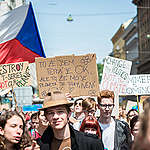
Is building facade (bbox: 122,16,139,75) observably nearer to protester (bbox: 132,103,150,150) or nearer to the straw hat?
the straw hat

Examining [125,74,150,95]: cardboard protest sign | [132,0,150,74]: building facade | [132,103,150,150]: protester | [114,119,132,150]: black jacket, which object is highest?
[132,0,150,74]: building facade

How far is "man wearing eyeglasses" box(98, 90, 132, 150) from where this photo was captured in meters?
4.29

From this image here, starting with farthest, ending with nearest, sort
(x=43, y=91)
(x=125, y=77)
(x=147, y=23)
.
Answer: (x=147, y=23) → (x=125, y=77) → (x=43, y=91)

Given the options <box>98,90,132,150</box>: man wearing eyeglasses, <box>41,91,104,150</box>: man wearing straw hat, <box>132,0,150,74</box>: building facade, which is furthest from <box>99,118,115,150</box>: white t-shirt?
<box>132,0,150,74</box>: building facade

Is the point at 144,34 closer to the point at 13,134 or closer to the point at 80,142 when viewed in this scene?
the point at 80,142

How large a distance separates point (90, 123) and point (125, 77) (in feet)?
11.2

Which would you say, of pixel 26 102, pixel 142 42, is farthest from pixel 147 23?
pixel 26 102

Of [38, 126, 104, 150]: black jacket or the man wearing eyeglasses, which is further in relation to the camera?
the man wearing eyeglasses

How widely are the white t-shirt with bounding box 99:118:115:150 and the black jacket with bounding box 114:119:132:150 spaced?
0.18 feet

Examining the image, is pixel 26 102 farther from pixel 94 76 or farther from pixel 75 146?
pixel 75 146

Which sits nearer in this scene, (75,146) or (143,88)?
(75,146)

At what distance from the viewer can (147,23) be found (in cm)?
4631

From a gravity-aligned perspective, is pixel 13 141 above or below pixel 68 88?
below

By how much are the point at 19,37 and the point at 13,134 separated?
4290 millimetres
